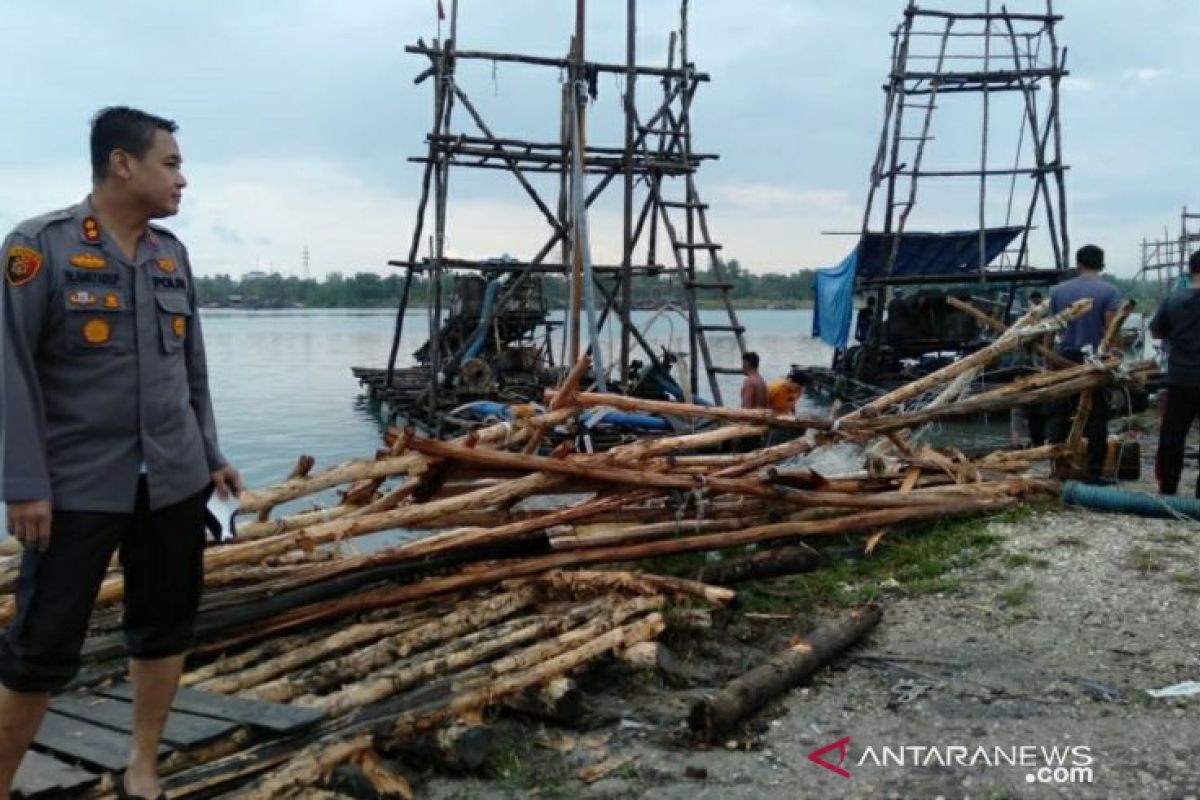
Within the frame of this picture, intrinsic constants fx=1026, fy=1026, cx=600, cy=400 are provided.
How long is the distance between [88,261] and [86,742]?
1.62m

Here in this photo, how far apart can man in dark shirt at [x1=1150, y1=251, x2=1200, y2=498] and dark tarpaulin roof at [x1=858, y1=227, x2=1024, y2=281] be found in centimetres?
1339

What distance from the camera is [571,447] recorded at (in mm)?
6359

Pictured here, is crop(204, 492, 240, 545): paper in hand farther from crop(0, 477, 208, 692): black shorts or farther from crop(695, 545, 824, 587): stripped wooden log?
crop(695, 545, 824, 587): stripped wooden log

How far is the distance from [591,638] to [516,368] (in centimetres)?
1569

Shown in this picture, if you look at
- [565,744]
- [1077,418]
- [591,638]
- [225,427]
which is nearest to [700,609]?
[591,638]

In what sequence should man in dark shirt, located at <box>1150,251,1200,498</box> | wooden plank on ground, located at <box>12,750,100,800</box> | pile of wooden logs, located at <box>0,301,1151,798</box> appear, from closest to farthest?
1. wooden plank on ground, located at <box>12,750,100,800</box>
2. pile of wooden logs, located at <box>0,301,1151,798</box>
3. man in dark shirt, located at <box>1150,251,1200,498</box>

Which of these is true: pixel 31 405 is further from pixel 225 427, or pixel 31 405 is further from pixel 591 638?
pixel 225 427

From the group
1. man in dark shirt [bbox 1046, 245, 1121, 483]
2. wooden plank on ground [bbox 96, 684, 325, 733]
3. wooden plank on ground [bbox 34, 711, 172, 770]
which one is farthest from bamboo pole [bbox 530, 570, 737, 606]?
man in dark shirt [bbox 1046, 245, 1121, 483]

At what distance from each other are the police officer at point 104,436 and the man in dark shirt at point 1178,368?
6942 mm

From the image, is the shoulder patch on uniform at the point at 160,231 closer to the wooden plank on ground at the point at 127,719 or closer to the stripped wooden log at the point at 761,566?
the wooden plank on ground at the point at 127,719

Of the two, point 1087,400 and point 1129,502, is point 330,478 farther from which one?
point 1087,400

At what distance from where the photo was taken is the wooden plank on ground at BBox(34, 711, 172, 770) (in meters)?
3.24

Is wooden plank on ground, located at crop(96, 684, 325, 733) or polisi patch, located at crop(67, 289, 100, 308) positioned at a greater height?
polisi patch, located at crop(67, 289, 100, 308)

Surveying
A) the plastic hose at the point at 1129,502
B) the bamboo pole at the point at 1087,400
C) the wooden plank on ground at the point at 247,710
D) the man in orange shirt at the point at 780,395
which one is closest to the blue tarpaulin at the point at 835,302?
the man in orange shirt at the point at 780,395
